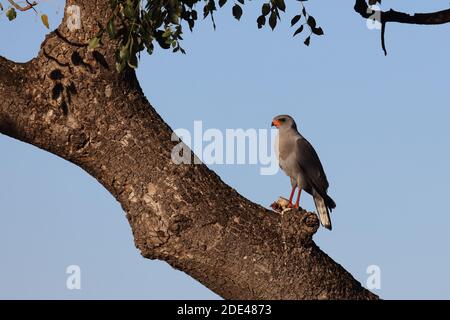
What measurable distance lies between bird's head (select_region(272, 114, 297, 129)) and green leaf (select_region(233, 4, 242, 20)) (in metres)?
2.77

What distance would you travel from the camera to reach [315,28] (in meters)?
9.20

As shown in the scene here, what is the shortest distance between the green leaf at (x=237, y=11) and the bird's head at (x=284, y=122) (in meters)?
2.77

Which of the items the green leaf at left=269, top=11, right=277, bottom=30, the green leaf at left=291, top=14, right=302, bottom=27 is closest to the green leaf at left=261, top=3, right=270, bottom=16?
the green leaf at left=269, top=11, right=277, bottom=30

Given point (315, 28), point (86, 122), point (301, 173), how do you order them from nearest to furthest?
point (86, 122) < point (315, 28) < point (301, 173)

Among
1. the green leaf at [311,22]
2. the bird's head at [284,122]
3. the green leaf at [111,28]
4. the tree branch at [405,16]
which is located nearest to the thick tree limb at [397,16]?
the tree branch at [405,16]

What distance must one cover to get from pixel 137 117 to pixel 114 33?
0.93 meters

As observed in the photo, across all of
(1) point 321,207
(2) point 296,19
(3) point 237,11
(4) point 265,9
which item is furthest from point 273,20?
(1) point 321,207

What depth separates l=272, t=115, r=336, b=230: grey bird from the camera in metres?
10.4

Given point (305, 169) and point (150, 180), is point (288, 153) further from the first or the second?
point (150, 180)

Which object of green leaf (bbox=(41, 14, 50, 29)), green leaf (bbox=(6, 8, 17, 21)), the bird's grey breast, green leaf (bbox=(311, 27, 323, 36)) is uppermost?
green leaf (bbox=(311, 27, 323, 36))

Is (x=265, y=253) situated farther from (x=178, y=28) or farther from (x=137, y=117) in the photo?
(x=178, y=28)

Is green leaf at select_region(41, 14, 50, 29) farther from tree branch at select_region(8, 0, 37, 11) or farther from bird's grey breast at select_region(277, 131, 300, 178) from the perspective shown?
bird's grey breast at select_region(277, 131, 300, 178)

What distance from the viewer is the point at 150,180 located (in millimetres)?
7789
